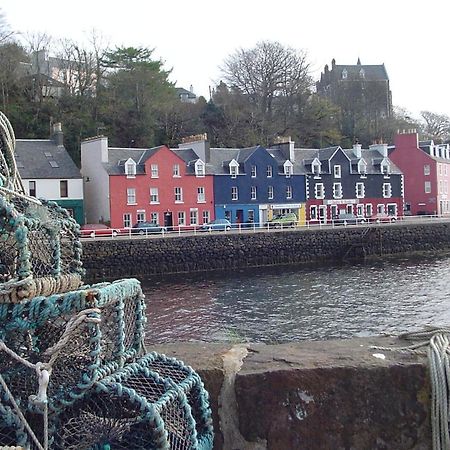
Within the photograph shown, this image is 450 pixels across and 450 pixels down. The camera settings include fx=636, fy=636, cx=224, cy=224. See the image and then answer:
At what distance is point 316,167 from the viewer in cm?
4903

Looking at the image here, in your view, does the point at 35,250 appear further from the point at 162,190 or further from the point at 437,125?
the point at 437,125

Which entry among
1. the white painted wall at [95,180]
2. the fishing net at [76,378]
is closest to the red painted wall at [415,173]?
the white painted wall at [95,180]

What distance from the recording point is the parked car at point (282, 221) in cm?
4028

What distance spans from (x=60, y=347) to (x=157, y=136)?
51733 millimetres

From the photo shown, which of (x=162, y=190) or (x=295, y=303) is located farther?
(x=162, y=190)

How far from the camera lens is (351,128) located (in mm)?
71188

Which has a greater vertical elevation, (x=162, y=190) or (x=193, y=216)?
(x=162, y=190)

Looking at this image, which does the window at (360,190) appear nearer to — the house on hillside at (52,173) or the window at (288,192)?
the window at (288,192)

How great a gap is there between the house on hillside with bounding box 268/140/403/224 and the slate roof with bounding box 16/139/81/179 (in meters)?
17.4

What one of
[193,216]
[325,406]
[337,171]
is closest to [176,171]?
[193,216]

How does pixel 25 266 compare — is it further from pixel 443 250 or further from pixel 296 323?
pixel 443 250

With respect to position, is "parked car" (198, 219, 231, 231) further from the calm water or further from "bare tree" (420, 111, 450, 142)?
"bare tree" (420, 111, 450, 142)

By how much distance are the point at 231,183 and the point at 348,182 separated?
11349 mm

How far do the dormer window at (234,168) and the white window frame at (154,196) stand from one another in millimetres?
6216
